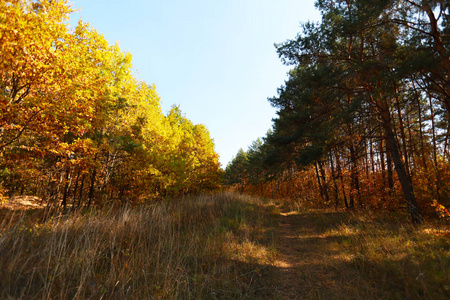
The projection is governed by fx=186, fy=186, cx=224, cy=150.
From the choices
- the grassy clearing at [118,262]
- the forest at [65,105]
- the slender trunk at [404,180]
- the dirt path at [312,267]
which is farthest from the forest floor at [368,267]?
the forest at [65,105]

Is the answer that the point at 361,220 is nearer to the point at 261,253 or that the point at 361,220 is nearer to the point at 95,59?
the point at 261,253

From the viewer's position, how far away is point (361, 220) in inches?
302

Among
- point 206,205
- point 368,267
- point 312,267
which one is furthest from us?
point 206,205

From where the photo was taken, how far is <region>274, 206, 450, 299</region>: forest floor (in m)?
2.96

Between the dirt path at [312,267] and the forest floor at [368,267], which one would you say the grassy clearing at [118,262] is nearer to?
the dirt path at [312,267]

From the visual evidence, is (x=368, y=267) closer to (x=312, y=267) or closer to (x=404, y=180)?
(x=312, y=267)

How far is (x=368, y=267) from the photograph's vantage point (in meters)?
3.81

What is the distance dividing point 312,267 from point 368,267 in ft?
3.79

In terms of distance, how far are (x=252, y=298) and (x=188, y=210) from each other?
16.3ft

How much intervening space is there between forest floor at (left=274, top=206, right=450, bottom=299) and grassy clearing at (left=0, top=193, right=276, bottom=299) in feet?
2.03

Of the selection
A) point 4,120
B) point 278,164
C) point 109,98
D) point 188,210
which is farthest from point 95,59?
point 278,164

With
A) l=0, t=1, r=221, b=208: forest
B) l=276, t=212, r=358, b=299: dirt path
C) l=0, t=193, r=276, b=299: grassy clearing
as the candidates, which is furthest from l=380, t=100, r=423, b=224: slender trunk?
l=0, t=1, r=221, b=208: forest

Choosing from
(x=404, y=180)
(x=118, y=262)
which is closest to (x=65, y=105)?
(x=118, y=262)

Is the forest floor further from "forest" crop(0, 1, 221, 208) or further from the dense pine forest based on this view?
"forest" crop(0, 1, 221, 208)
